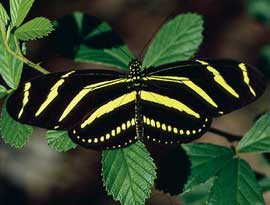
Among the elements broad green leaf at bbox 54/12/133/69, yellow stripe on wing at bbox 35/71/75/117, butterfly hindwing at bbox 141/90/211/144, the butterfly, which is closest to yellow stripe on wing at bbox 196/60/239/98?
the butterfly

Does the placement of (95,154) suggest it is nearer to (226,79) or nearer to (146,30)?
(146,30)

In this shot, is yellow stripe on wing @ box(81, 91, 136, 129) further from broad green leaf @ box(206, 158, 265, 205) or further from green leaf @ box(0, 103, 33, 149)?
broad green leaf @ box(206, 158, 265, 205)

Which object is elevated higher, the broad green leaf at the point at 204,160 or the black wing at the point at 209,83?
the black wing at the point at 209,83

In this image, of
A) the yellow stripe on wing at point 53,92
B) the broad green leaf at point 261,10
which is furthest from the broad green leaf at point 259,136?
the broad green leaf at point 261,10

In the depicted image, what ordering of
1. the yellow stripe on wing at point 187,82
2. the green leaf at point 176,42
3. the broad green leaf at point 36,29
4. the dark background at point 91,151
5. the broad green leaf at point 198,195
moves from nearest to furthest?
the broad green leaf at point 36,29
the yellow stripe on wing at point 187,82
the green leaf at point 176,42
the broad green leaf at point 198,195
the dark background at point 91,151

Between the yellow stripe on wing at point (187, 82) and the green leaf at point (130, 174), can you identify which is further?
the yellow stripe on wing at point (187, 82)

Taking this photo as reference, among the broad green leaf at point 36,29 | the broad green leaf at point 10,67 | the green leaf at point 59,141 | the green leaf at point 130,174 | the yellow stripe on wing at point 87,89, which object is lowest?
the green leaf at point 130,174

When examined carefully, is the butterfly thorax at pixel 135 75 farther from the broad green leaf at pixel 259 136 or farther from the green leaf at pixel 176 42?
the broad green leaf at pixel 259 136

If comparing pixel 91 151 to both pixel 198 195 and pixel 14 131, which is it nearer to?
pixel 198 195
